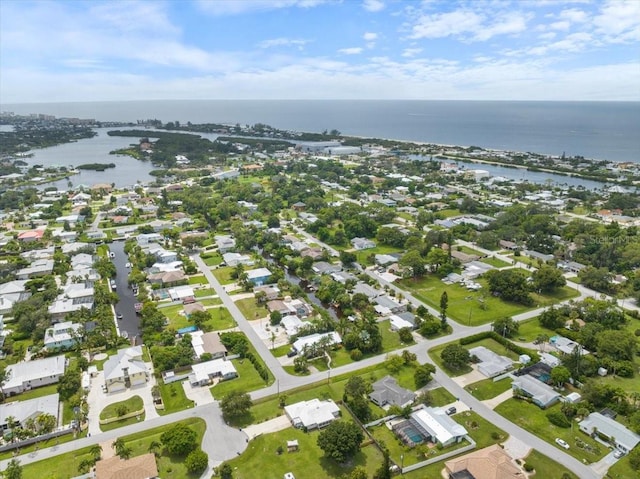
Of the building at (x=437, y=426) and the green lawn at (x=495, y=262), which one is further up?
the green lawn at (x=495, y=262)

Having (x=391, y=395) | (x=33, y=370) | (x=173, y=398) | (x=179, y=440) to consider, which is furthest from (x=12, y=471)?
(x=391, y=395)

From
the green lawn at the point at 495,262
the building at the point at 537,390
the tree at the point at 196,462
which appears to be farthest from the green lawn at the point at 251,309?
the green lawn at the point at 495,262

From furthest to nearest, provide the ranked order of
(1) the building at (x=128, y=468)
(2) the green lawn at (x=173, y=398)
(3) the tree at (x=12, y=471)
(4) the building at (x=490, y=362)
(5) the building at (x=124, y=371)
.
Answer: (4) the building at (x=490, y=362) → (5) the building at (x=124, y=371) → (2) the green lawn at (x=173, y=398) → (1) the building at (x=128, y=468) → (3) the tree at (x=12, y=471)

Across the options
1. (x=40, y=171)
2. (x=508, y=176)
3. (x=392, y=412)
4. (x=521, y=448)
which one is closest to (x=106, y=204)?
(x=40, y=171)

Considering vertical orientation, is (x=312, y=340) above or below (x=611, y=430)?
above

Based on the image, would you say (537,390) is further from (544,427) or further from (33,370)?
(33,370)

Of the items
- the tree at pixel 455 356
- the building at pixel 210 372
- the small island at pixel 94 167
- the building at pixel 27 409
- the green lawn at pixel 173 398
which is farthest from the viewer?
the small island at pixel 94 167

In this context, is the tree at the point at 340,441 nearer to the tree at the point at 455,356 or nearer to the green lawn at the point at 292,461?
the green lawn at the point at 292,461

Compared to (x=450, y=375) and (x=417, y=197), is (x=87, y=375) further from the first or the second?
(x=417, y=197)
